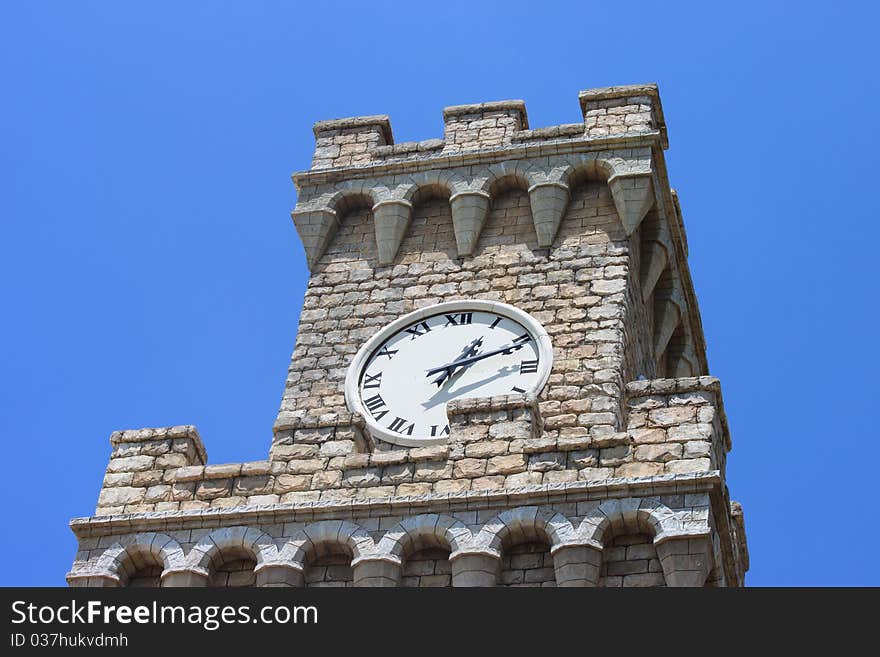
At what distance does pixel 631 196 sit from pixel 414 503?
19.5ft

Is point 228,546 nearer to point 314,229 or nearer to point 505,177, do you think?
point 314,229

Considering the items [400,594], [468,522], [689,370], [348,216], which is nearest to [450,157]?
[348,216]

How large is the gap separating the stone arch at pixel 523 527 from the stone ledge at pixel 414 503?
128 mm

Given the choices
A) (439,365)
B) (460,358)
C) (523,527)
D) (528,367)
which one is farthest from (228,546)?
(528,367)

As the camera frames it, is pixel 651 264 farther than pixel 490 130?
No

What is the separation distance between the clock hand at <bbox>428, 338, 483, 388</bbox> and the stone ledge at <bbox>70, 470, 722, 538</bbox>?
291 centimetres

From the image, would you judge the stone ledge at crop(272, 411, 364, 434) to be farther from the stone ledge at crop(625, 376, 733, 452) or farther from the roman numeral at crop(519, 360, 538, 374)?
the stone ledge at crop(625, 376, 733, 452)

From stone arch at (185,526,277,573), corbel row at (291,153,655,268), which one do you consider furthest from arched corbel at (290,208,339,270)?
stone arch at (185,526,277,573)

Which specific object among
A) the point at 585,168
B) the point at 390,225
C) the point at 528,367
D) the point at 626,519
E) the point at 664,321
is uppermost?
the point at 585,168

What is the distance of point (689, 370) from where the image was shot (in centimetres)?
2723

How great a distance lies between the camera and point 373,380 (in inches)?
922

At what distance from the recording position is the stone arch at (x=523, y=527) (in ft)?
65.4

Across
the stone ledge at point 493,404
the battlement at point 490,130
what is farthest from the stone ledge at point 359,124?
the stone ledge at point 493,404

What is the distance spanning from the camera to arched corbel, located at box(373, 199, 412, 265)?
82.1 ft
